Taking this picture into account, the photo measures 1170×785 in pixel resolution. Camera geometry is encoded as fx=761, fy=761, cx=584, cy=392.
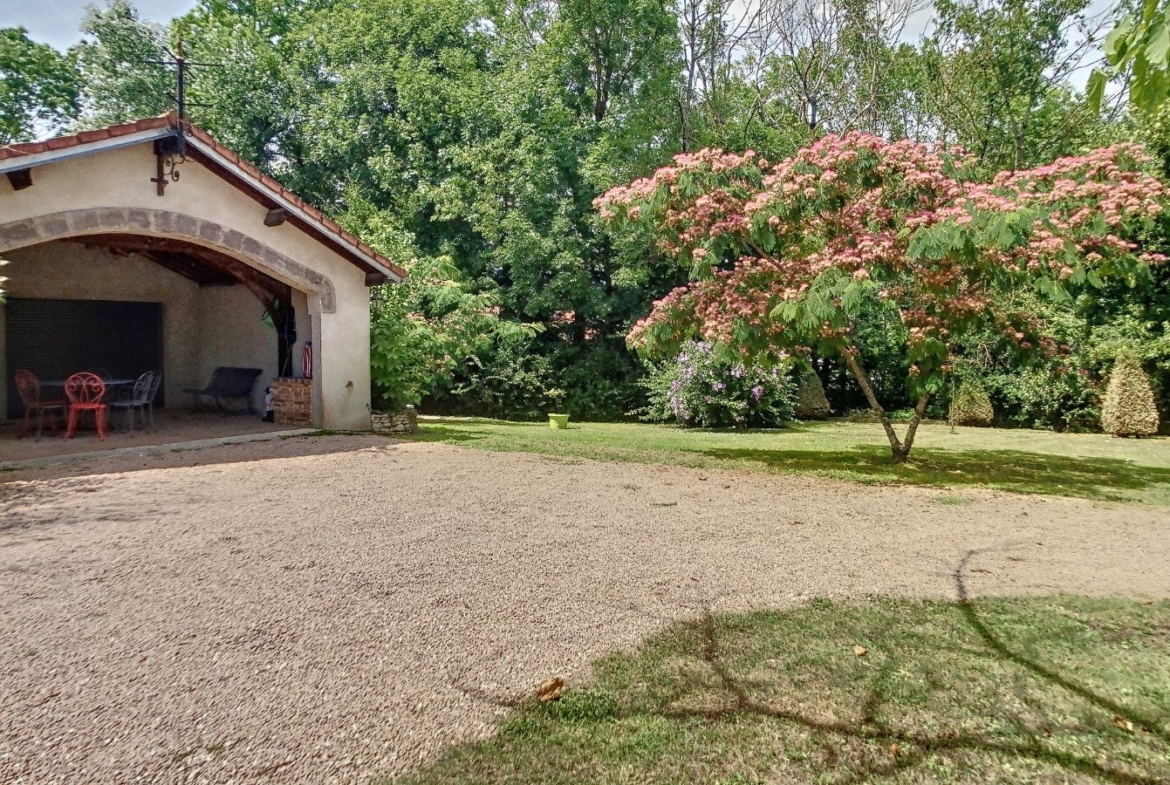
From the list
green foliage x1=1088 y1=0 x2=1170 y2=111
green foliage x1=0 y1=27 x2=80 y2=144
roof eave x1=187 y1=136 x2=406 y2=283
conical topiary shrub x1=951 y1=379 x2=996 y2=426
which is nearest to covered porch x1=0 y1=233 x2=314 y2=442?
roof eave x1=187 y1=136 x2=406 y2=283

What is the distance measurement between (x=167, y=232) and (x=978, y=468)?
11.5 m

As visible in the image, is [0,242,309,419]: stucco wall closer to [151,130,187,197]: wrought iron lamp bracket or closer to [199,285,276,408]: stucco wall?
[199,285,276,408]: stucco wall

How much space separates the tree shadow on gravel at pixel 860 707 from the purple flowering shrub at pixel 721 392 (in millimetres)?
11684

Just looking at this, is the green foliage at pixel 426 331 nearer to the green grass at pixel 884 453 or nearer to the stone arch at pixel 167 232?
the green grass at pixel 884 453

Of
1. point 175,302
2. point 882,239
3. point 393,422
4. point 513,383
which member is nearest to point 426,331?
point 393,422

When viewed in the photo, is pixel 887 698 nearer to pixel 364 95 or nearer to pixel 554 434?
pixel 554 434

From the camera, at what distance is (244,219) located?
36.6 feet

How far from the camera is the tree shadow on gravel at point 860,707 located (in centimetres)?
274

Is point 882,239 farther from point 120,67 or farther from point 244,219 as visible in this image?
point 120,67

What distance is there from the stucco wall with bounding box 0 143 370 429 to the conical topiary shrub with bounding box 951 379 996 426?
13.0m

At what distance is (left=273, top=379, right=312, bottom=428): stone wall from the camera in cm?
1275

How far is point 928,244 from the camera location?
792 cm

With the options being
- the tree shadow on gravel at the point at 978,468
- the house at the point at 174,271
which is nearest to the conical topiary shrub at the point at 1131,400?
the tree shadow on gravel at the point at 978,468

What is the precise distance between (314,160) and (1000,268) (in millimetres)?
19163
